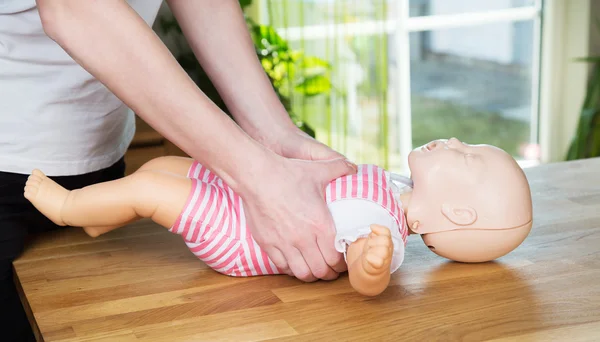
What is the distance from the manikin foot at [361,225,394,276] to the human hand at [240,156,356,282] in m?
0.16

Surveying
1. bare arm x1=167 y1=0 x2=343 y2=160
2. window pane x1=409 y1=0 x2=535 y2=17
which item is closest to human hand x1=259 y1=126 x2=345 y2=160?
bare arm x1=167 y1=0 x2=343 y2=160

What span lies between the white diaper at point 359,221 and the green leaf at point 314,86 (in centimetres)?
305

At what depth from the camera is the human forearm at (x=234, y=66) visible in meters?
1.64

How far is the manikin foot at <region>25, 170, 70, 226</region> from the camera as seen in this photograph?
1.44m

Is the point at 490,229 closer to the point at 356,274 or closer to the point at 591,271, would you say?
the point at 591,271

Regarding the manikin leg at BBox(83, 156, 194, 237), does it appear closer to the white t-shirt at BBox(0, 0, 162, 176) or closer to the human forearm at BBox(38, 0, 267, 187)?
the white t-shirt at BBox(0, 0, 162, 176)

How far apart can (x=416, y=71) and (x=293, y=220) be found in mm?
4065

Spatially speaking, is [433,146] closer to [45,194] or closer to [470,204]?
[470,204]

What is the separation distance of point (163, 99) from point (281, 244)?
1.08 ft

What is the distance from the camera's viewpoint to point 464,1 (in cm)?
511

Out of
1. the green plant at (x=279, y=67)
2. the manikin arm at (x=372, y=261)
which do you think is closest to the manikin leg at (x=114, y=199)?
the manikin arm at (x=372, y=261)

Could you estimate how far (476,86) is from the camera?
214 inches

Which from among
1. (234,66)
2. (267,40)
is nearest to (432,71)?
(267,40)

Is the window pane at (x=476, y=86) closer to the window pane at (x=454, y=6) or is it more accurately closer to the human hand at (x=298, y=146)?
the window pane at (x=454, y=6)
